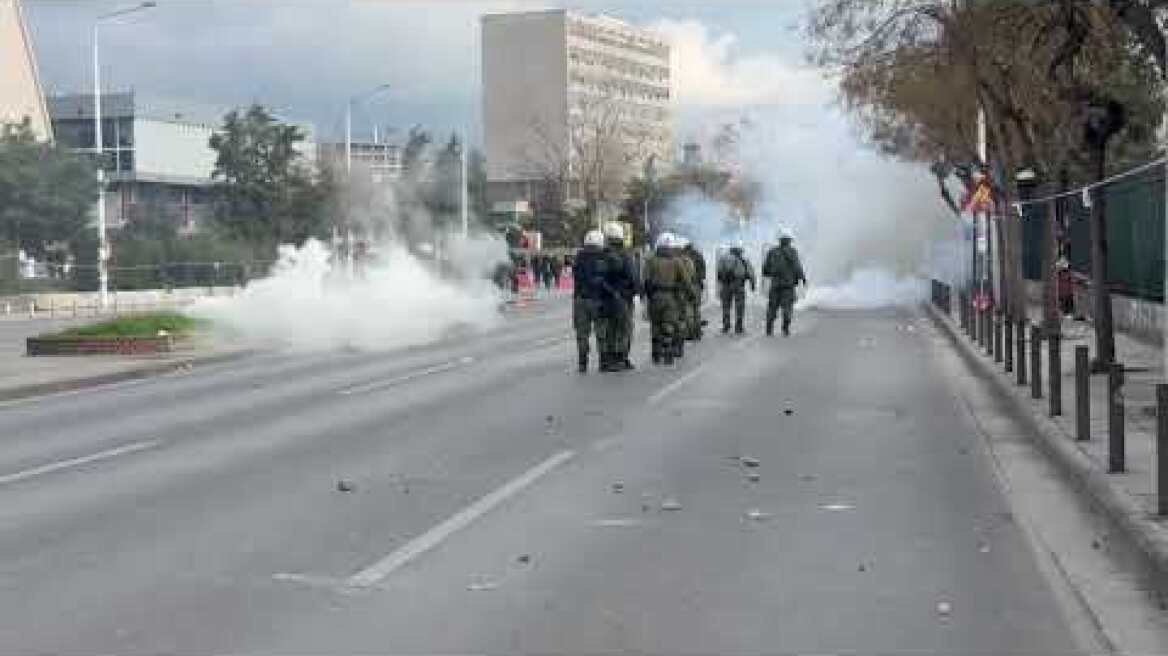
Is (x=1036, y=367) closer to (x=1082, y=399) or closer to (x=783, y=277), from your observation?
(x=1082, y=399)

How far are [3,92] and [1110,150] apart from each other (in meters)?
61.9

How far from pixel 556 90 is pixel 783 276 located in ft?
322

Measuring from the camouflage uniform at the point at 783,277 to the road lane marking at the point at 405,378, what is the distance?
6236mm

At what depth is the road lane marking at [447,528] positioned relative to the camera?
8914mm

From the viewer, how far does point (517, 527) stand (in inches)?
413

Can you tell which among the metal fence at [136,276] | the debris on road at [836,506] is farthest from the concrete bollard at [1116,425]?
the metal fence at [136,276]

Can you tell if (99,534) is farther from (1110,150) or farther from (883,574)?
(1110,150)

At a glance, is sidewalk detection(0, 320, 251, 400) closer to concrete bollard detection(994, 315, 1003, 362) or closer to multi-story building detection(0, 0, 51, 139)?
concrete bollard detection(994, 315, 1003, 362)

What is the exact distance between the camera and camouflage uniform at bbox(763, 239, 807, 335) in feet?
102

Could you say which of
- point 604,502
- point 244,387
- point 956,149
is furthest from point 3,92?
point 604,502

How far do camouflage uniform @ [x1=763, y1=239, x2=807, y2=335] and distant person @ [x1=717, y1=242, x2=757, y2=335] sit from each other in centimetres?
49

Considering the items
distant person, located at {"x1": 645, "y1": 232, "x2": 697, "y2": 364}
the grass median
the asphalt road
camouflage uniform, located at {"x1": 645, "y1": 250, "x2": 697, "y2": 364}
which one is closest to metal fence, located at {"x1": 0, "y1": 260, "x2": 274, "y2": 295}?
the grass median

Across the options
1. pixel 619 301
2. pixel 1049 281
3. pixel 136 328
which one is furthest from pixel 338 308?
pixel 1049 281

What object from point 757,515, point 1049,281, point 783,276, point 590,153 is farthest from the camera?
point 590,153
